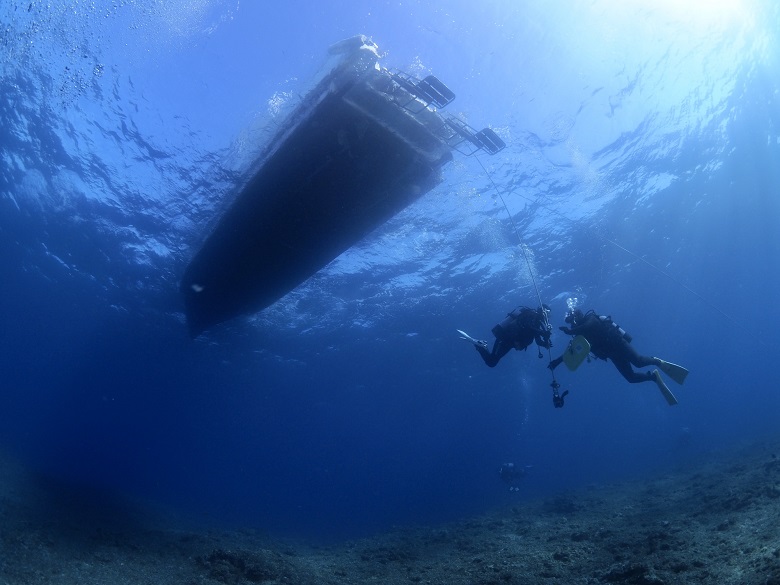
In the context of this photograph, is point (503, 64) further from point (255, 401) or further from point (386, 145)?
point (255, 401)

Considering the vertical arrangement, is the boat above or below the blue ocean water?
below

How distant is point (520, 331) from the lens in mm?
9016

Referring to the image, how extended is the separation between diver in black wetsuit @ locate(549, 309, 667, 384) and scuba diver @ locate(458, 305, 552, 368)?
0.44 m

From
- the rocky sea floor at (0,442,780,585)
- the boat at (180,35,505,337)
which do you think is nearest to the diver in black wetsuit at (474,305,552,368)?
the rocky sea floor at (0,442,780,585)

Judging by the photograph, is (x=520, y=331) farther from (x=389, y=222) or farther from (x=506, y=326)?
(x=389, y=222)

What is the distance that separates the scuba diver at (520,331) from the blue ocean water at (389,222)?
6.92 meters

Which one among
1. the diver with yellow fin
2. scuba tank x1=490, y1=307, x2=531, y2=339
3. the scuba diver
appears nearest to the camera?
the diver with yellow fin

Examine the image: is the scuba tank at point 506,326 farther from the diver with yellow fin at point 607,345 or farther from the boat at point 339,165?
the boat at point 339,165

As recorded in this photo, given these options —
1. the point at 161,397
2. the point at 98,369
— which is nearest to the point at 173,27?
the point at 98,369

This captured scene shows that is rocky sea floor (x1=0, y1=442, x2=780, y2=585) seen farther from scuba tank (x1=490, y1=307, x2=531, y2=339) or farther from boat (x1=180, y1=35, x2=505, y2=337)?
boat (x1=180, y1=35, x2=505, y2=337)

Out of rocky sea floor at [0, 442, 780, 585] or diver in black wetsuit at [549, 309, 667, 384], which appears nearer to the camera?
rocky sea floor at [0, 442, 780, 585]

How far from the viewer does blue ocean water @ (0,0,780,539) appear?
12.2 m

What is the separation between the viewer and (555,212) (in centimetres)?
1967

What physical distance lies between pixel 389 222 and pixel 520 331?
954 cm
